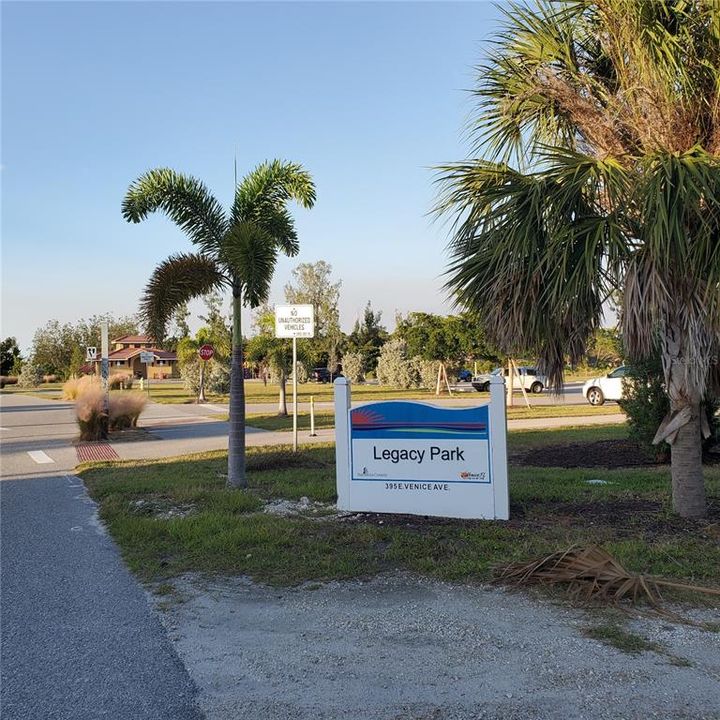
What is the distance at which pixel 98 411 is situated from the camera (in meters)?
18.0

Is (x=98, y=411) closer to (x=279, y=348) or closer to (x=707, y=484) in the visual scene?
(x=279, y=348)

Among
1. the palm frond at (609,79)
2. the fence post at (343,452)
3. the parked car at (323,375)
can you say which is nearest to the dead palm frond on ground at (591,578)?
the fence post at (343,452)

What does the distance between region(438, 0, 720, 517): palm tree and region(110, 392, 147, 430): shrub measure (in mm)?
14198

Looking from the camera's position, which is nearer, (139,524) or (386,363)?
(139,524)

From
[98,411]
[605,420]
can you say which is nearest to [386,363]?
[605,420]

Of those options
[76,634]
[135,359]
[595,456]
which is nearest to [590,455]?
[595,456]

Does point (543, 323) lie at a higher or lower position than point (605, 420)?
higher

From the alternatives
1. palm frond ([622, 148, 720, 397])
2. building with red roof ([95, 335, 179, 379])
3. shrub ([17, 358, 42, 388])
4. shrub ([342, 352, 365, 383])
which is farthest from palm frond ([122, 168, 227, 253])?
building with red roof ([95, 335, 179, 379])

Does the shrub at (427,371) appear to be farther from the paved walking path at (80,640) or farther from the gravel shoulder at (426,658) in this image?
the gravel shoulder at (426,658)

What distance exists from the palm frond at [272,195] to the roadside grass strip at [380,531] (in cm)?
382

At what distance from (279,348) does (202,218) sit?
14.3 m

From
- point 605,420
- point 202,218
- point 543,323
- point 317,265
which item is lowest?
point 605,420

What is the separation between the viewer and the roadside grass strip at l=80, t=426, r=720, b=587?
581 centimetres

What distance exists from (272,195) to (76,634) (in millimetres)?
7265
